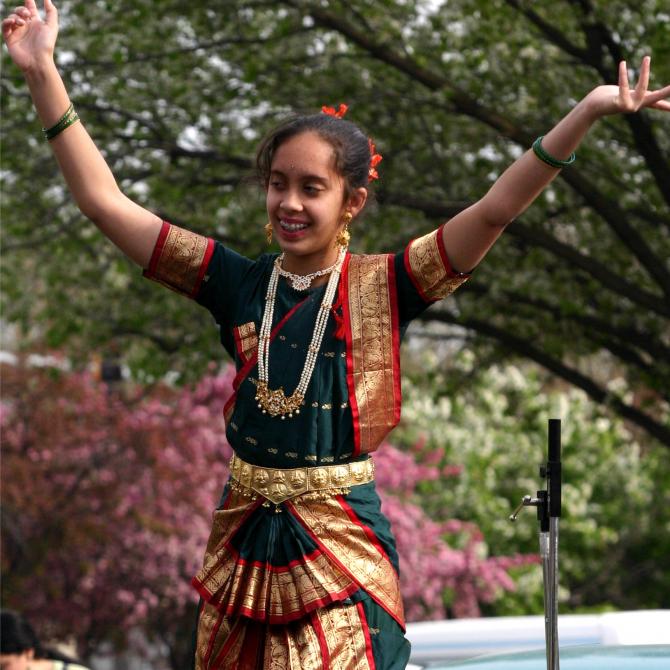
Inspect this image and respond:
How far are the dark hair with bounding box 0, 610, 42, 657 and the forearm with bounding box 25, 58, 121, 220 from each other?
10.9 ft

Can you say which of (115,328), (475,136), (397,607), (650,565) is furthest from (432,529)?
(397,607)

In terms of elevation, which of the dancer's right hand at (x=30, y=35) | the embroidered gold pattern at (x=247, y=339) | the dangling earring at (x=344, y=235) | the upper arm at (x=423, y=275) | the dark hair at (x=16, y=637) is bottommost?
the dark hair at (x=16, y=637)

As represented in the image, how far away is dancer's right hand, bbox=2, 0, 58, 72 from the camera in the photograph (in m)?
2.89

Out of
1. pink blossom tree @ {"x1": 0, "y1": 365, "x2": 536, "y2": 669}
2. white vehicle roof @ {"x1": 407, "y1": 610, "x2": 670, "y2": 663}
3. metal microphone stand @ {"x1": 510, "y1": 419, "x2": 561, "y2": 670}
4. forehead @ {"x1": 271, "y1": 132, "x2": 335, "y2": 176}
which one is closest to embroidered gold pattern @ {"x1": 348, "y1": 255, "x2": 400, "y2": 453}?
forehead @ {"x1": 271, "y1": 132, "x2": 335, "y2": 176}

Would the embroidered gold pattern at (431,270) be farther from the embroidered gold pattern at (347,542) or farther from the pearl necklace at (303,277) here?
the embroidered gold pattern at (347,542)

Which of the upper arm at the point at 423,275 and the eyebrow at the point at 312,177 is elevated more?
the eyebrow at the point at 312,177

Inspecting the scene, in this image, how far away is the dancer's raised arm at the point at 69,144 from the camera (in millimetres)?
2895

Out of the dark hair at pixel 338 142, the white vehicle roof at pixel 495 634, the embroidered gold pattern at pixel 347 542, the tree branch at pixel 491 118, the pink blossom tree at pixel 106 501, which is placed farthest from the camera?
the pink blossom tree at pixel 106 501

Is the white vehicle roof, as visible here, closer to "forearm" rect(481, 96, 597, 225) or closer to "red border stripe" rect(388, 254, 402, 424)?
"red border stripe" rect(388, 254, 402, 424)

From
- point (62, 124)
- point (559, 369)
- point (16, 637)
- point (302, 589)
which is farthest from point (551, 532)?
point (559, 369)

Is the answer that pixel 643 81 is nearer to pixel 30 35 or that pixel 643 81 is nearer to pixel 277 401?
pixel 277 401

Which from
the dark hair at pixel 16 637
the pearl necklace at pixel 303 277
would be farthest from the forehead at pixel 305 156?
the dark hair at pixel 16 637

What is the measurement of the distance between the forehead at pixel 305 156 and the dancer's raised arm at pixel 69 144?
0.31 metres

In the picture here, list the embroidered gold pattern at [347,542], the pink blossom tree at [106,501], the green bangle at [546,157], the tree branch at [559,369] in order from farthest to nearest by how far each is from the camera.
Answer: the pink blossom tree at [106,501]
the tree branch at [559,369]
the embroidered gold pattern at [347,542]
the green bangle at [546,157]
